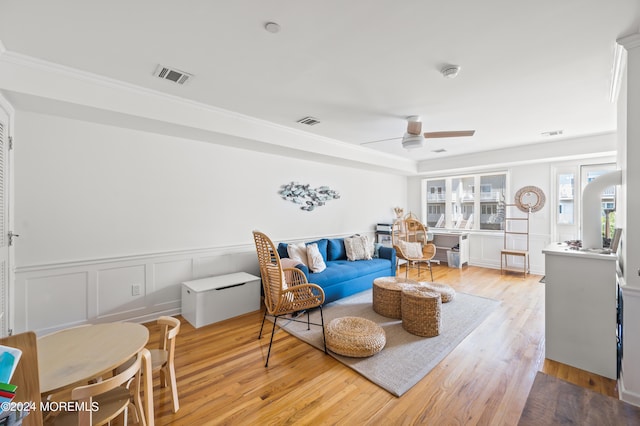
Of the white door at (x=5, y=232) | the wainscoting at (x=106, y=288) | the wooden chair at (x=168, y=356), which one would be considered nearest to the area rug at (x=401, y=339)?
the wooden chair at (x=168, y=356)

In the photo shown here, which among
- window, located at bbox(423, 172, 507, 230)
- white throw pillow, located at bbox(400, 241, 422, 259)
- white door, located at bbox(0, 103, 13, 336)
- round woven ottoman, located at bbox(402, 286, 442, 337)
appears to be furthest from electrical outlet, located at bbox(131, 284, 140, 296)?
window, located at bbox(423, 172, 507, 230)

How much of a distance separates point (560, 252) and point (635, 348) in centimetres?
79

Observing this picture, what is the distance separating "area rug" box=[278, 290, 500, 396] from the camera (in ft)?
7.32

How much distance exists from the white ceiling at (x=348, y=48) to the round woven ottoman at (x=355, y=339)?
2415mm

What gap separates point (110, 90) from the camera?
2.57 m

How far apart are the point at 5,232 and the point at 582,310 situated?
512 cm

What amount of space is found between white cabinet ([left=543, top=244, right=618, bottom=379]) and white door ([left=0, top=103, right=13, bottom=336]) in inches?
190

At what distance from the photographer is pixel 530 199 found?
5598 mm

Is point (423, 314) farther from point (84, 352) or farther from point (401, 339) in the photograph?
point (84, 352)

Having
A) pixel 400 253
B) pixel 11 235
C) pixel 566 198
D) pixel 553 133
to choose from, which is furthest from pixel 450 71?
pixel 566 198

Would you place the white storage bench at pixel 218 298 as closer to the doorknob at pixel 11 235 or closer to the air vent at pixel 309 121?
the doorknob at pixel 11 235

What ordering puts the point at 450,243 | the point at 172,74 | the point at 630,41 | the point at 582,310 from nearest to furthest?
the point at 630,41, the point at 582,310, the point at 172,74, the point at 450,243

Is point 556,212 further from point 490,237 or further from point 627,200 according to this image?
point 627,200

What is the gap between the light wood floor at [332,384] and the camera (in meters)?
1.81
